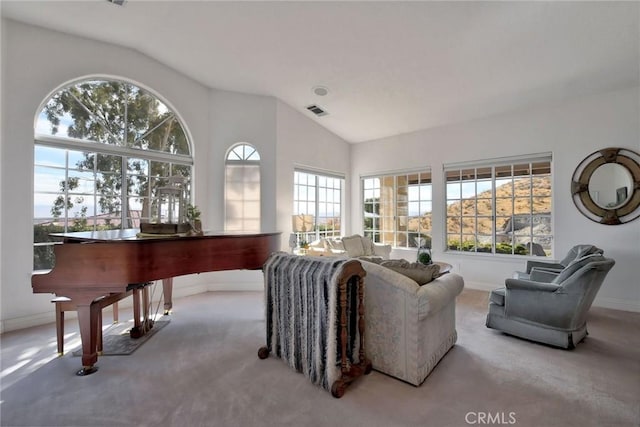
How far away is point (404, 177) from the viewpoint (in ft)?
19.6

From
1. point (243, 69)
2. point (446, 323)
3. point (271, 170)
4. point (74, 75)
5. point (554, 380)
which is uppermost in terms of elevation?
point (243, 69)

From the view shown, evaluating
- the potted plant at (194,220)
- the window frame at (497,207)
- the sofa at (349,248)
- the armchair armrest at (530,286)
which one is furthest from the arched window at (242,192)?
the armchair armrest at (530,286)

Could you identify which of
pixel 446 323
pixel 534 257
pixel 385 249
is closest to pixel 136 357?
pixel 446 323

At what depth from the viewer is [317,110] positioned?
527cm

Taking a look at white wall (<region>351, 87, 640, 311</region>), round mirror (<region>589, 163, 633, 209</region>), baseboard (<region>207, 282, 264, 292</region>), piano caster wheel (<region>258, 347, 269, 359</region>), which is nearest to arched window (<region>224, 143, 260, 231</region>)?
baseboard (<region>207, 282, 264, 292</region>)

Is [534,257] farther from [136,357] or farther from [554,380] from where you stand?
[136,357]

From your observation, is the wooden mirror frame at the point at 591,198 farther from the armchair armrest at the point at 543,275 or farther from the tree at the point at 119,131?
the tree at the point at 119,131

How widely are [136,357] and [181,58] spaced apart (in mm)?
3813

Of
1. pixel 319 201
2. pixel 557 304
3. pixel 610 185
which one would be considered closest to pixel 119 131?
pixel 319 201

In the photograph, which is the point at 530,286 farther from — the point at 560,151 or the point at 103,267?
the point at 103,267

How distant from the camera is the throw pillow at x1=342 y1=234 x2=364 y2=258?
5169 mm

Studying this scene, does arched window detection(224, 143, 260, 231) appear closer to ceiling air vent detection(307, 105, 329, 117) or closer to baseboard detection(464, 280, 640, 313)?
ceiling air vent detection(307, 105, 329, 117)

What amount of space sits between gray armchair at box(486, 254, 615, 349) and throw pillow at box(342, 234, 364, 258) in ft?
8.23

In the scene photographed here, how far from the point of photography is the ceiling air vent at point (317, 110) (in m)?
5.17
